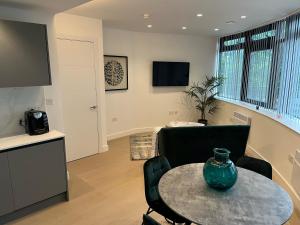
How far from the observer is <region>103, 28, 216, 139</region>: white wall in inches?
212

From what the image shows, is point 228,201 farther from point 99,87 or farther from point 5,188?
point 99,87

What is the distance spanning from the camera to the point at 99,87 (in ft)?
14.2

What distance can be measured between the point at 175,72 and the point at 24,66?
13.7ft

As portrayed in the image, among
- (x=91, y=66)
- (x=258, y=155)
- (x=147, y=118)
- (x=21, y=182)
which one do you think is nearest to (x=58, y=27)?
(x=91, y=66)

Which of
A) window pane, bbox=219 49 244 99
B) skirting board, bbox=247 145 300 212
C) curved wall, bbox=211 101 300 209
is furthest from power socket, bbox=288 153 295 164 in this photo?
window pane, bbox=219 49 244 99

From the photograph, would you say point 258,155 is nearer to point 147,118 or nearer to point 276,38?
point 276,38

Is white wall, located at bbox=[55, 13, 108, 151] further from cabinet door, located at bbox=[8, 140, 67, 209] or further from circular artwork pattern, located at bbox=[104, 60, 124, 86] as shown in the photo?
cabinet door, located at bbox=[8, 140, 67, 209]

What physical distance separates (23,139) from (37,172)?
0.42 metres

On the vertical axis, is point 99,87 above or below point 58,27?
below

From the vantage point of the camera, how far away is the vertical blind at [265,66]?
12.0 feet

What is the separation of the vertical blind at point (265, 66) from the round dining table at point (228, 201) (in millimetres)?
2321

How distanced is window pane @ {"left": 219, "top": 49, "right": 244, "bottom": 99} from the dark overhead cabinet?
4479 millimetres

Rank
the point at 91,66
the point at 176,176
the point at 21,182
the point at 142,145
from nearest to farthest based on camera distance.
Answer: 1. the point at 176,176
2. the point at 21,182
3. the point at 91,66
4. the point at 142,145

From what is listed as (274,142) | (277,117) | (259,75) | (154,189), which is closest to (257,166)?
(154,189)
